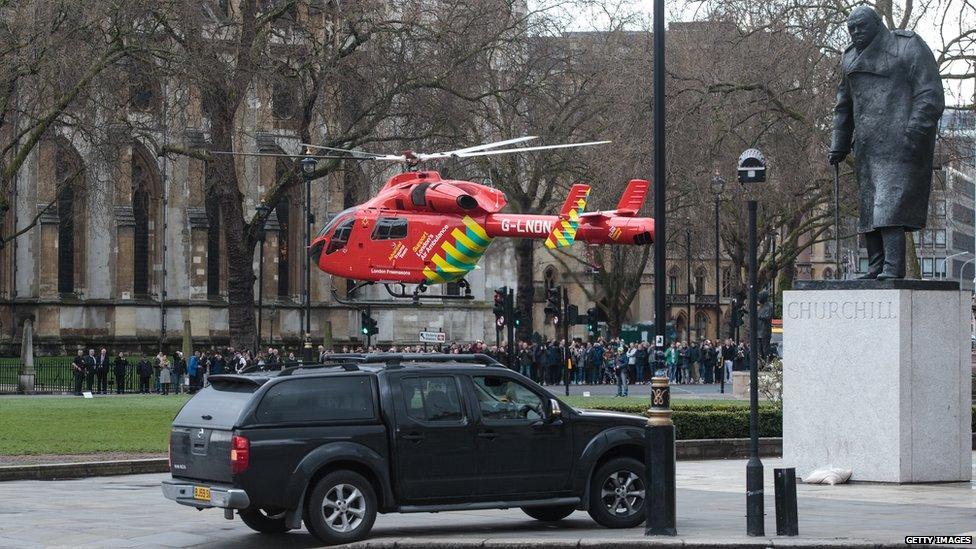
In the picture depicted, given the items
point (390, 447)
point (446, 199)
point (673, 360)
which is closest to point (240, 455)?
point (390, 447)

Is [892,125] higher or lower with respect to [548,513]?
higher

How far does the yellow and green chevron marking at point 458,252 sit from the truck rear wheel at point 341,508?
84.9ft

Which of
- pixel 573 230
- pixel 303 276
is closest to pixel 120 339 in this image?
pixel 303 276

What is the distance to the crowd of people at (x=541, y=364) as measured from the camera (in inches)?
1842

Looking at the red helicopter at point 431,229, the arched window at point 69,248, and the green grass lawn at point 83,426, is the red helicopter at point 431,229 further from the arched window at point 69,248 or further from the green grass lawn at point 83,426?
the arched window at point 69,248

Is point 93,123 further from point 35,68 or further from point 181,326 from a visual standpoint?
point 181,326

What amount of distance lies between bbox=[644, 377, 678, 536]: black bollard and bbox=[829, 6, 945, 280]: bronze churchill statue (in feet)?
20.1

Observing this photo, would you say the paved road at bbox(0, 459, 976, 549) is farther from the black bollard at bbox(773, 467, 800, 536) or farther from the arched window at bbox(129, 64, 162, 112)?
the arched window at bbox(129, 64, 162, 112)

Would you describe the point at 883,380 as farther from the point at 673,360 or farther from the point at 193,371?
the point at 673,360

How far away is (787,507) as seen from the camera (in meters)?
14.6

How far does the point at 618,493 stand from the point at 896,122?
6.62m

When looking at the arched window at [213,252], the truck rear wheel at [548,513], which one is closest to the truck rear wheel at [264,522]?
the truck rear wheel at [548,513]

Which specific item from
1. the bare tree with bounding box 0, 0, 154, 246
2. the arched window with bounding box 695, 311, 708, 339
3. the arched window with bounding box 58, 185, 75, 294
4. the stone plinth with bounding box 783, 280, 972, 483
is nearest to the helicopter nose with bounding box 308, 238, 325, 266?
the bare tree with bounding box 0, 0, 154, 246

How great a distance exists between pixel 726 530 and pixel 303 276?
60.4 metres
